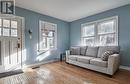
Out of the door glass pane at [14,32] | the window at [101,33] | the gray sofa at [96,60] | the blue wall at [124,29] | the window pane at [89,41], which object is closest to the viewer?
the gray sofa at [96,60]

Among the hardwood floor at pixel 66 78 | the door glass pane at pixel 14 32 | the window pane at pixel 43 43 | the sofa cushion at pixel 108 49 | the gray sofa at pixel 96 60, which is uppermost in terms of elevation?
the door glass pane at pixel 14 32

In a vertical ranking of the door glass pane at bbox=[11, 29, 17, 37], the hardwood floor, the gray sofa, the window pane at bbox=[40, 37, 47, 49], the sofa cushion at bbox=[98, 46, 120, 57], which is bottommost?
the hardwood floor

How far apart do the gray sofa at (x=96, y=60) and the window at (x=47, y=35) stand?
45.2 inches

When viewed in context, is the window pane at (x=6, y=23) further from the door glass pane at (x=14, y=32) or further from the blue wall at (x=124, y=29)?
the blue wall at (x=124, y=29)

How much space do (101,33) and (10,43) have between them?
385cm

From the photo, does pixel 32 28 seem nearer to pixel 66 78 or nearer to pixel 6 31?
pixel 6 31

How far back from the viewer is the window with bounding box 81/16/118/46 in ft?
11.6

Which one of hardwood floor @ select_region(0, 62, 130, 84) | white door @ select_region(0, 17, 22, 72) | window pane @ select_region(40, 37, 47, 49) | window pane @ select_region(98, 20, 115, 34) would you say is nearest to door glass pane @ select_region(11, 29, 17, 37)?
white door @ select_region(0, 17, 22, 72)

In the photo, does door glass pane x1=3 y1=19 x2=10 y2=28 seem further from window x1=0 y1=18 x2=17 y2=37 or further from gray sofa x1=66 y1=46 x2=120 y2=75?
gray sofa x1=66 y1=46 x2=120 y2=75

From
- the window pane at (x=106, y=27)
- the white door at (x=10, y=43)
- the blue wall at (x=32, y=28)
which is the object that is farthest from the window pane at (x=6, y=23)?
→ the window pane at (x=106, y=27)

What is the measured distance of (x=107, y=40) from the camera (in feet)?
12.2

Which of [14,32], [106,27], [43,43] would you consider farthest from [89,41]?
[14,32]

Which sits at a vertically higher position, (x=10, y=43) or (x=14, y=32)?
(x=14, y=32)

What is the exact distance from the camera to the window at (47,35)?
162 inches
